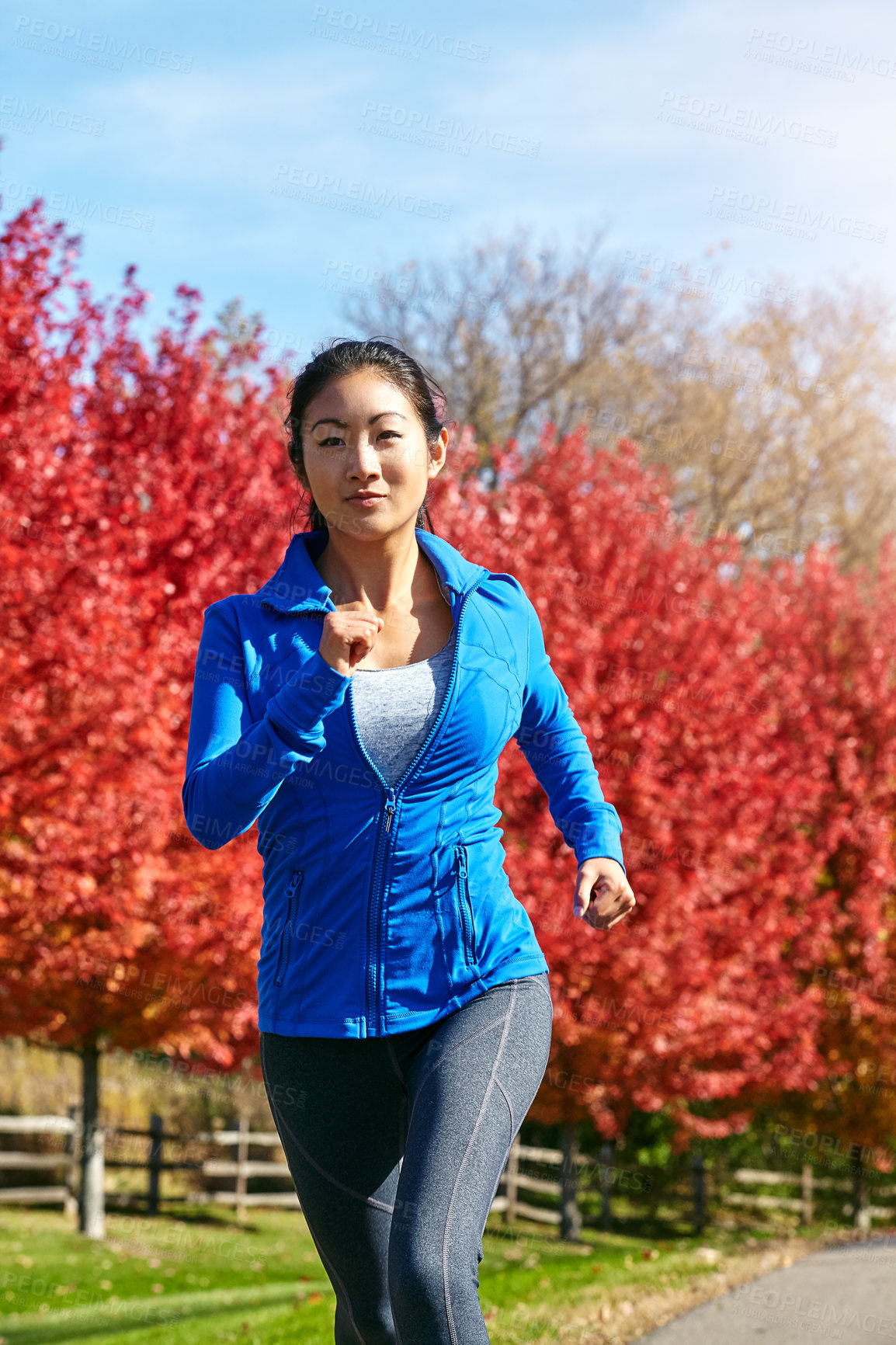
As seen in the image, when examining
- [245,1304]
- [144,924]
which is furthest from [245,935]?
[245,1304]

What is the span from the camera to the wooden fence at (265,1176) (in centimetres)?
1633

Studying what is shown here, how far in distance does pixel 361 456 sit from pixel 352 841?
2.38 ft

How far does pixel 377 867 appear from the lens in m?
Result: 2.36

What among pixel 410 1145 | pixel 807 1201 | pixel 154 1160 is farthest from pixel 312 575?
pixel 807 1201

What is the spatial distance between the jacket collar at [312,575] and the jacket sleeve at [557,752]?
Result: 15 cm

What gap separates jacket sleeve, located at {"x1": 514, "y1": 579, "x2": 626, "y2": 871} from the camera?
2643mm

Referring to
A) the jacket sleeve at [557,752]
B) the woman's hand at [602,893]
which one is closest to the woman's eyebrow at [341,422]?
the jacket sleeve at [557,752]

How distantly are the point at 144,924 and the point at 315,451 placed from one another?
25.1 ft

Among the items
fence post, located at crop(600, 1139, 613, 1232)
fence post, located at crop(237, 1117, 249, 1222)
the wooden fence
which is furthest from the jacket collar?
fence post, located at crop(237, 1117, 249, 1222)

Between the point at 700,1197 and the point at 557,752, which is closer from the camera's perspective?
the point at 557,752

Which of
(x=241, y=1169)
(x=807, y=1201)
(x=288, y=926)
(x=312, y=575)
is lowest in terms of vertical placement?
(x=807, y=1201)

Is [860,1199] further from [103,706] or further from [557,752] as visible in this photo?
[557,752]

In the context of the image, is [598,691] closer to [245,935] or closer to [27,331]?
[245,935]

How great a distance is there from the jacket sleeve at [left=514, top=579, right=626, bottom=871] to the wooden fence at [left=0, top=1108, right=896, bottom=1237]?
13.0m
